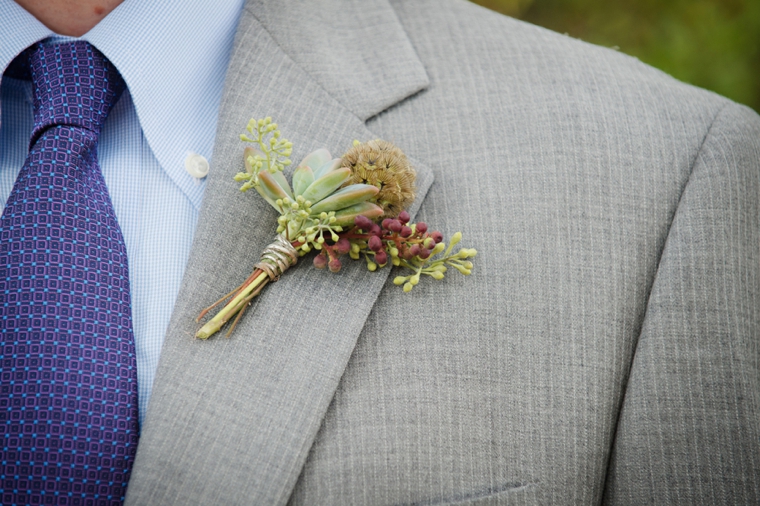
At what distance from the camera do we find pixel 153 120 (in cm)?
99

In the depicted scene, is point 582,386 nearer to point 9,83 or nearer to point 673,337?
point 673,337

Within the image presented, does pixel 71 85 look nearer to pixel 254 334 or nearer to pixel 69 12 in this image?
pixel 69 12

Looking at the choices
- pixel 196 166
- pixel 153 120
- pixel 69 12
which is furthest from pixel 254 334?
pixel 69 12

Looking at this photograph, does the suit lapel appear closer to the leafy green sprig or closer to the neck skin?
the leafy green sprig

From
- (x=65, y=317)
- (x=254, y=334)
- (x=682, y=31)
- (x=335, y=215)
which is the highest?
(x=682, y=31)

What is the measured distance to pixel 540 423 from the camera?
87 centimetres

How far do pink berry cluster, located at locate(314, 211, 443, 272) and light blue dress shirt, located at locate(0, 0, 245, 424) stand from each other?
0.33 metres

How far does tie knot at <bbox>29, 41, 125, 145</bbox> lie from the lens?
97 cm

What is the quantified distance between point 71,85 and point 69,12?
20 centimetres

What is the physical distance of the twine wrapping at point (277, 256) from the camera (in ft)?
2.71

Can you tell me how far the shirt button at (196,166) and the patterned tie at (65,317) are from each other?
161mm

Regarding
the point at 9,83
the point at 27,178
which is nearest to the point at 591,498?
the point at 27,178

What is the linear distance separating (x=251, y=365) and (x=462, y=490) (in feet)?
1.31

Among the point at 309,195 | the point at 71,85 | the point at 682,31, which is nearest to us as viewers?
the point at 309,195
